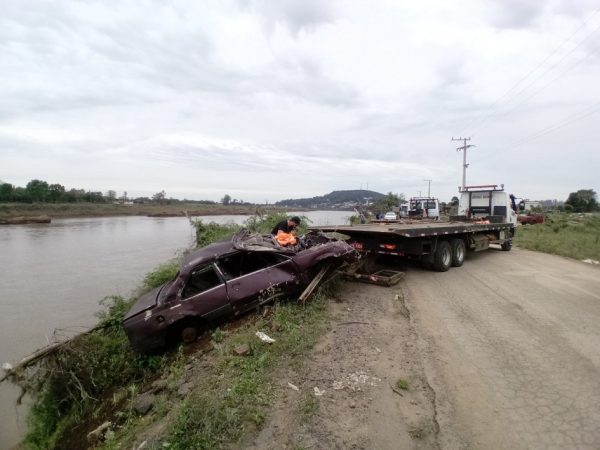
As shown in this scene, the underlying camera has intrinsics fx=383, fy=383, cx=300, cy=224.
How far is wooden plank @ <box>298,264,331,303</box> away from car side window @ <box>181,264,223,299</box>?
141 centimetres

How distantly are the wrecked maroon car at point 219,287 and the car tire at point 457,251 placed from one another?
4725 mm

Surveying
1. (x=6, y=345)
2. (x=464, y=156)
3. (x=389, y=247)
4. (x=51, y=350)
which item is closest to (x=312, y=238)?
(x=389, y=247)

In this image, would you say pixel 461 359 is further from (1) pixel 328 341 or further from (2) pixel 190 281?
(2) pixel 190 281

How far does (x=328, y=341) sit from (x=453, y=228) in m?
5.96

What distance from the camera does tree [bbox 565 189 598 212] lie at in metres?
63.0

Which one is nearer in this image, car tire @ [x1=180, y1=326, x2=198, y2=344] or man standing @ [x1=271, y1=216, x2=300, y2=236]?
car tire @ [x1=180, y1=326, x2=198, y2=344]

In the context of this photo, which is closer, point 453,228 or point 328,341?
point 328,341

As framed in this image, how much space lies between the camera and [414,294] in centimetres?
757

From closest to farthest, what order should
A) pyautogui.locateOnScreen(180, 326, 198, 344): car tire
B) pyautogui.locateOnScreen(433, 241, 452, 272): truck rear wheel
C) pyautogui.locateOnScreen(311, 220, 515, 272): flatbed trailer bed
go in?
pyautogui.locateOnScreen(180, 326, 198, 344): car tire
pyautogui.locateOnScreen(311, 220, 515, 272): flatbed trailer bed
pyautogui.locateOnScreen(433, 241, 452, 272): truck rear wheel

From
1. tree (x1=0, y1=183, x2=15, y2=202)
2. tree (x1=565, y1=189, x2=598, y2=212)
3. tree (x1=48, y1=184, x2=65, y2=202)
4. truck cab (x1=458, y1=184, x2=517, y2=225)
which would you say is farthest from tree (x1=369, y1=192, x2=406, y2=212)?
tree (x1=0, y1=183, x2=15, y2=202)

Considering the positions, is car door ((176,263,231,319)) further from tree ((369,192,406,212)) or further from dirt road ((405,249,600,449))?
tree ((369,192,406,212))

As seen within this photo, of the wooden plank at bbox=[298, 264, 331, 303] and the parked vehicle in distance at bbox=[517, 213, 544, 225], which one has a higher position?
the parked vehicle in distance at bbox=[517, 213, 544, 225]

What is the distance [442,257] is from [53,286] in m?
13.9

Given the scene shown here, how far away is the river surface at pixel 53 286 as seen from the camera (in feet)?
29.0
